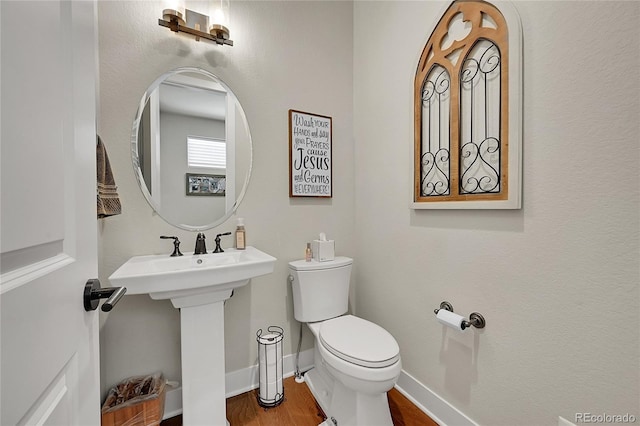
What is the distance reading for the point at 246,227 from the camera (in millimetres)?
1679

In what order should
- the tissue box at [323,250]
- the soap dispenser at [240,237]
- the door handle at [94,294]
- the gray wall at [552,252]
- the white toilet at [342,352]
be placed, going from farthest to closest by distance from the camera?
the tissue box at [323,250]
the soap dispenser at [240,237]
the white toilet at [342,352]
the gray wall at [552,252]
the door handle at [94,294]

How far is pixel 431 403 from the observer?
148 cm

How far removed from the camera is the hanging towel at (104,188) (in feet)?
3.63

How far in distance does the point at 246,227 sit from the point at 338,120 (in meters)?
1.05

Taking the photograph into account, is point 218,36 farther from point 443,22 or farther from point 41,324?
point 41,324

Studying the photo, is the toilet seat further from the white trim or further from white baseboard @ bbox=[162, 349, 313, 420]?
the white trim

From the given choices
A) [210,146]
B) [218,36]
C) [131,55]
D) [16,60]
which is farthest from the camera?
[210,146]

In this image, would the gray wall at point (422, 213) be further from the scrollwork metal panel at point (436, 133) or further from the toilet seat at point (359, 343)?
the toilet seat at point (359, 343)

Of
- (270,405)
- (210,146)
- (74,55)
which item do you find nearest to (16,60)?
(74,55)

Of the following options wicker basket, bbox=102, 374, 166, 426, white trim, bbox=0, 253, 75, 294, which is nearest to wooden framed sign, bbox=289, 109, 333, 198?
wicker basket, bbox=102, 374, 166, 426

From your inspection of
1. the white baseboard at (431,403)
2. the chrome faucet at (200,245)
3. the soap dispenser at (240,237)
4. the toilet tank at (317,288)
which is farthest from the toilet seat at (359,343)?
the chrome faucet at (200,245)

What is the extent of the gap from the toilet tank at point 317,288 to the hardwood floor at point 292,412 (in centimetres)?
46

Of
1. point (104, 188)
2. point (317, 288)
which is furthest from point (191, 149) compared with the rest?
point (317, 288)

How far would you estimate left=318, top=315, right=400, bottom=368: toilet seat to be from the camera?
46.8 inches
